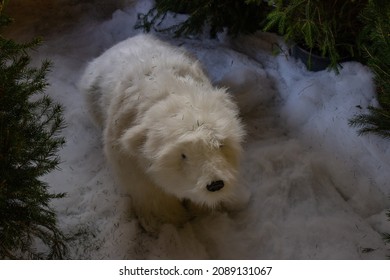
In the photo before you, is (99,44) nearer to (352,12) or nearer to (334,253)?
(352,12)

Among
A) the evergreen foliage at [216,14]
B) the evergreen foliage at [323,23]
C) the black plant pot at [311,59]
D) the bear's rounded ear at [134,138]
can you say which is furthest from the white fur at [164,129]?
the black plant pot at [311,59]

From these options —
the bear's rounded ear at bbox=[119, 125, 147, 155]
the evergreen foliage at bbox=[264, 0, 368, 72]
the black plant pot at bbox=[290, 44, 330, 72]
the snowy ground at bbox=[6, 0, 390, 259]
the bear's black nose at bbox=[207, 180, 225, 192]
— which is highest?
the evergreen foliage at bbox=[264, 0, 368, 72]

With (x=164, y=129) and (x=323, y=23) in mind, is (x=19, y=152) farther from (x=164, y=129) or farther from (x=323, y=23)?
(x=323, y=23)

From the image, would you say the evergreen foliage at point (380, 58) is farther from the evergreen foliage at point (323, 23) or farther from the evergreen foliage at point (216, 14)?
the evergreen foliage at point (216, 14)

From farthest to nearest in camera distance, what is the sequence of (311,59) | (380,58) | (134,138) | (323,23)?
1. (311,59)
2. (323,23)
3. (380,58)
4. (134,138)

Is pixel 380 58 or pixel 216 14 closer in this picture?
pixel 380 58

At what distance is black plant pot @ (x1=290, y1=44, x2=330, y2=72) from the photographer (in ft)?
11.1

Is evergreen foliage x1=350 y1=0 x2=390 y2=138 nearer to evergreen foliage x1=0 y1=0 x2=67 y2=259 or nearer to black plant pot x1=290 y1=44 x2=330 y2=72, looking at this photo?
black plant pot x1=290 y1=44 x2=330 y2=72

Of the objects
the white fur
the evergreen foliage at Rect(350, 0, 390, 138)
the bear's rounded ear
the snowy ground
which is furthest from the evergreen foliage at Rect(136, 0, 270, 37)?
the bear's rounded ear

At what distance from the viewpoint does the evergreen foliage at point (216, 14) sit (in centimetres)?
345

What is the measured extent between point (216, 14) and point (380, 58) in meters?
1.64

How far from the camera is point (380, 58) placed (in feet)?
7.56

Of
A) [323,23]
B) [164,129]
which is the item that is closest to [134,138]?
[164,129]

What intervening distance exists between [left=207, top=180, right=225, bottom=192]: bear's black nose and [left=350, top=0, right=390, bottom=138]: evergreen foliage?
104 centimetres
